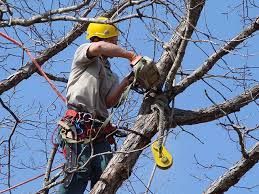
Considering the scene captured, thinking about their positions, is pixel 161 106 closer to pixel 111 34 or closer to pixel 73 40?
pixel 111 34

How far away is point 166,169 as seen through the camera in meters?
4.24

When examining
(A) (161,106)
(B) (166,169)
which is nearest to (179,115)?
(A) (161,106)

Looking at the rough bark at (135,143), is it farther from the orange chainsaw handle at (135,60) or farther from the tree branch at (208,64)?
the orange chainsaw handle at (135,60)

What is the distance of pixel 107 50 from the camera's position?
4430 millimetres

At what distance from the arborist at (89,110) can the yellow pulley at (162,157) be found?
0.35 metres

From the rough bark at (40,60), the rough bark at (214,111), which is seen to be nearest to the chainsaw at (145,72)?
the rough bark at (214,111)

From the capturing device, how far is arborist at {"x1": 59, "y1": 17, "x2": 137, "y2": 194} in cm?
440

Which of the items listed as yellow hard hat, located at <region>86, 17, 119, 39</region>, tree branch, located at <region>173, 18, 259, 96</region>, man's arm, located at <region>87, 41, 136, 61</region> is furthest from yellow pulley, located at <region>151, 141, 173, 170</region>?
yellow hard hat, located at <region>86, 17, 119, 39</region>

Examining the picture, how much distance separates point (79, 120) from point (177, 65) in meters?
0.69

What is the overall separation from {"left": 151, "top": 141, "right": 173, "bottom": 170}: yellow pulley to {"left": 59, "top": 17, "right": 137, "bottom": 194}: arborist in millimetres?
353

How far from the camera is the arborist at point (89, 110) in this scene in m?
4.40

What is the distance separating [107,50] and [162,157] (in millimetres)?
741

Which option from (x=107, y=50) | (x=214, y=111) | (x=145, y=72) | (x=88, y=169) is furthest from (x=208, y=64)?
(x=88, y=169)

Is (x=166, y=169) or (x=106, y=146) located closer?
(x=166, y=169)
